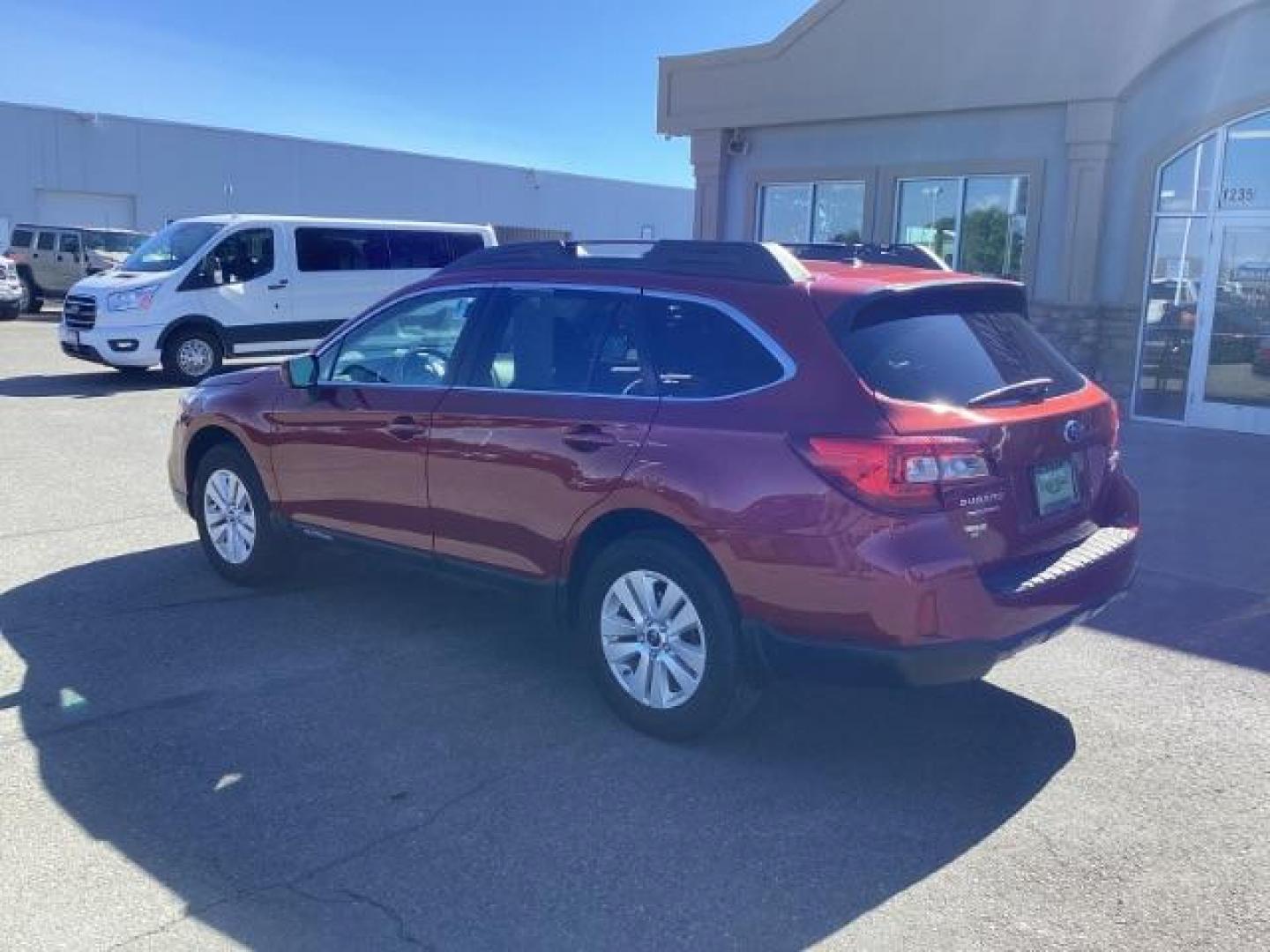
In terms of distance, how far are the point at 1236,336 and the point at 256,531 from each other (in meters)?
10.6

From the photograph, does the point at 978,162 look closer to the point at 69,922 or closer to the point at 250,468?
the point at 250,468

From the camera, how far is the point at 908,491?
12.0 feet

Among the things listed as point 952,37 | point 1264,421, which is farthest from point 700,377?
→ point 952,37

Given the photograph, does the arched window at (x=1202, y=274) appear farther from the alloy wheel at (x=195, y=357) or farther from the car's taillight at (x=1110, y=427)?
the alloy wheel at (x=195, y=357)

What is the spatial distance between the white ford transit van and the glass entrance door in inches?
339

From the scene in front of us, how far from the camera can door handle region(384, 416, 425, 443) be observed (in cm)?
506

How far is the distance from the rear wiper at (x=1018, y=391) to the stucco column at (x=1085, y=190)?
929 centimetres

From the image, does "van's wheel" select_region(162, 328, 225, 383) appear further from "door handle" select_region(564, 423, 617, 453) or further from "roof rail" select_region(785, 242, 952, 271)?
"door handle" select_region(564, 423, 617, 453)

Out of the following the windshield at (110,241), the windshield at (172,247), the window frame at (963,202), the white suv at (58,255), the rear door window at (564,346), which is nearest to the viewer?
the rear door window at (564,346)

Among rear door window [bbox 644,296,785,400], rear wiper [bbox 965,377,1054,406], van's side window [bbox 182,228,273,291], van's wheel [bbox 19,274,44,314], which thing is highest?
van's side window [bbox 182,228,273,291]

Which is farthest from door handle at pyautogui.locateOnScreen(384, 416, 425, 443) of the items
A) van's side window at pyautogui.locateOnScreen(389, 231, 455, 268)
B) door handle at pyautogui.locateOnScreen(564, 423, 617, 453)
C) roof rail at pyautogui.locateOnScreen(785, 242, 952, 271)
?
van's side window at pyautogui.locateOnScreen(389, 231, 455, 268)

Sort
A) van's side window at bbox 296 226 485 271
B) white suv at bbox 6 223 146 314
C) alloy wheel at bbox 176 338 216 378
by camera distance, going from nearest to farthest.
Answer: alloy wheel at bbox 176 338 216 378
van's side window at bbox 296 226 485 271
white suv at bbox 6 223 146 314

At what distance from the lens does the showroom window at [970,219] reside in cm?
1363

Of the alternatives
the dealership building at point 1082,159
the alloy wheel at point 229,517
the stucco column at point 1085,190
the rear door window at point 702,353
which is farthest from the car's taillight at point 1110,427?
the stucco column at point 1085,190
